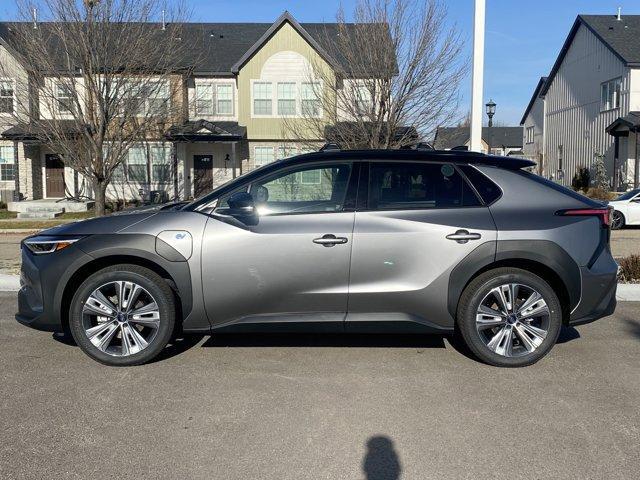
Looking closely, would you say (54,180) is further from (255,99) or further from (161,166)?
(255,99)

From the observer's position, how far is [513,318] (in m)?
4.77

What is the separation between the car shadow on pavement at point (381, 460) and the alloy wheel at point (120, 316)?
2.11m

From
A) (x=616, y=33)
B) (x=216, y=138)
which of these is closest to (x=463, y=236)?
(x=216, y=138)

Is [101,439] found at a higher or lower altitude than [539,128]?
lower

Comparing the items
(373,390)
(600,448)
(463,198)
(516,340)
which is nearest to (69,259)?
(373,390)

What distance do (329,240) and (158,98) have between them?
51.4ft

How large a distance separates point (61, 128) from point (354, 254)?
609 inches

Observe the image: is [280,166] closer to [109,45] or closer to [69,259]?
[69,259]

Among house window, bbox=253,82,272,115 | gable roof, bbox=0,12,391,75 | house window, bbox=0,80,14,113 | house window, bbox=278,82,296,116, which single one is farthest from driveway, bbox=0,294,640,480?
house window, bbox=253,82,272,115

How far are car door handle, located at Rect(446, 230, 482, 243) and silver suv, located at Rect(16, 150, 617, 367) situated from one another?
0.01 metres

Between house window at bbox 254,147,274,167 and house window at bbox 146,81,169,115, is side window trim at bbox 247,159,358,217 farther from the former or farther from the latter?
house window at bbox 254,147,274,167

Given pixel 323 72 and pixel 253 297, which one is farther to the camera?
pixel 323 72

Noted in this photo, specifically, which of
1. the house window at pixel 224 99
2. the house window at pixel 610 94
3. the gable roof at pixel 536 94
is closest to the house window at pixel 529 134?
the gable roof at pixel 536 94

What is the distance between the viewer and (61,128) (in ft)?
57.5
